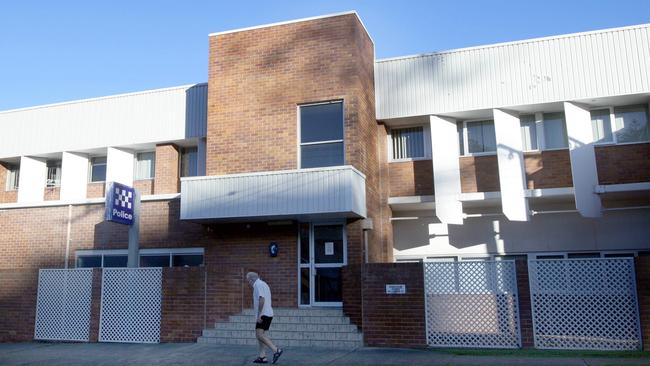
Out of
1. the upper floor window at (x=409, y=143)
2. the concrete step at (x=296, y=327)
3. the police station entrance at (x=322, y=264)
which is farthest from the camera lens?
the upper floor window at (x=409, y=143)

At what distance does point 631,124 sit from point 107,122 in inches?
545

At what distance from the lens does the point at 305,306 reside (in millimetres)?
13750

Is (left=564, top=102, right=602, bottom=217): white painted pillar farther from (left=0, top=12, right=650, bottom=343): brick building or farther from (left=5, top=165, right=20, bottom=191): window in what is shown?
(left=5, top=165, right=20, bottom=191): window

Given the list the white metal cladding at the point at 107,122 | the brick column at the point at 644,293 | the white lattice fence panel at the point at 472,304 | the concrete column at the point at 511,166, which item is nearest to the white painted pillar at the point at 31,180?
the white metal cladding at the point at 107,122

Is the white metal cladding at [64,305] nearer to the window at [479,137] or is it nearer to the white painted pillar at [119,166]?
the white painted pillar at [119,166]

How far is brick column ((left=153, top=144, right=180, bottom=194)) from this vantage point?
663 inches

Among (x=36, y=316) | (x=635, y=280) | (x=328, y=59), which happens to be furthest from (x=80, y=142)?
(x=635, y=280)

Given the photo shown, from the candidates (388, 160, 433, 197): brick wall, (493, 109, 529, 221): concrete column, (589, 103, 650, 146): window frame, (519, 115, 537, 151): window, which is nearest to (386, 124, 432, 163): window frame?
(388, 160, 433, 197): brick wall

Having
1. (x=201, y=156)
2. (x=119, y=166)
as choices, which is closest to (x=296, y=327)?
(x=201, y=156)

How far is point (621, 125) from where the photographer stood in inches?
575

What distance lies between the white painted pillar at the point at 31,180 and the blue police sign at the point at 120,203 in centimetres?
490

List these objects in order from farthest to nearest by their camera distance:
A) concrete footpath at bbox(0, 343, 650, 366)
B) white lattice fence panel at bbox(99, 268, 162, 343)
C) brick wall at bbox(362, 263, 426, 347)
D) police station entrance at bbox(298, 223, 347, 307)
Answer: police station entrance at bbox(298, 223, 347, 307), white lattice fence panel at bbox(99, 268, 162, 343), brick wall at bbox(362, 263, 426, 347), concrete footpath at bbox(0, 343, 650, 366)

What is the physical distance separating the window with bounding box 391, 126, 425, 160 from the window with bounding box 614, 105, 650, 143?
15.2ft

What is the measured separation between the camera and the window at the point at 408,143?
1600cm
